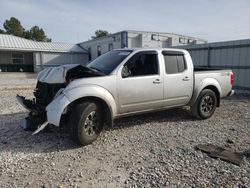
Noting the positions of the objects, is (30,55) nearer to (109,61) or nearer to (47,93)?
(109,61)

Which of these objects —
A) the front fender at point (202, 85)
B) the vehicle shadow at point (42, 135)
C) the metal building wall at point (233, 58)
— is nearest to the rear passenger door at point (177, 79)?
the front fender at point (202, 85)

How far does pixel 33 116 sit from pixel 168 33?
22.5 metres

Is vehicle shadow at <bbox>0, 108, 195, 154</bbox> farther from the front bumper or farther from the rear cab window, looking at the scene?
the rear cab window

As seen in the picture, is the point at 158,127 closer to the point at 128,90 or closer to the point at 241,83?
the point at 128,90

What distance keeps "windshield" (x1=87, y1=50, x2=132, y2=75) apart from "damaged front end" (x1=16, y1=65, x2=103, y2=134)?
29 cm

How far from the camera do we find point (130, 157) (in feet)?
13.3

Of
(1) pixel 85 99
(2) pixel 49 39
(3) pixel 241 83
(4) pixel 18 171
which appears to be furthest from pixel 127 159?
(2) pixel 49 39

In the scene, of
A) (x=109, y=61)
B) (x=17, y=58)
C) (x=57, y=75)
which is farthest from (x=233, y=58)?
(x=17, y=58)

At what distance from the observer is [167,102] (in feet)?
18.5

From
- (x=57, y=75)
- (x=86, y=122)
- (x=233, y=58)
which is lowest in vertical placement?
(x=86, y=122)

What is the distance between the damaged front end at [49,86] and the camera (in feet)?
14.8

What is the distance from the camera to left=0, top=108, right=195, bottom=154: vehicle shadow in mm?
4406

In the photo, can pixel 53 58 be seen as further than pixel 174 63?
Yes

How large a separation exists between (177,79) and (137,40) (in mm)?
17502
